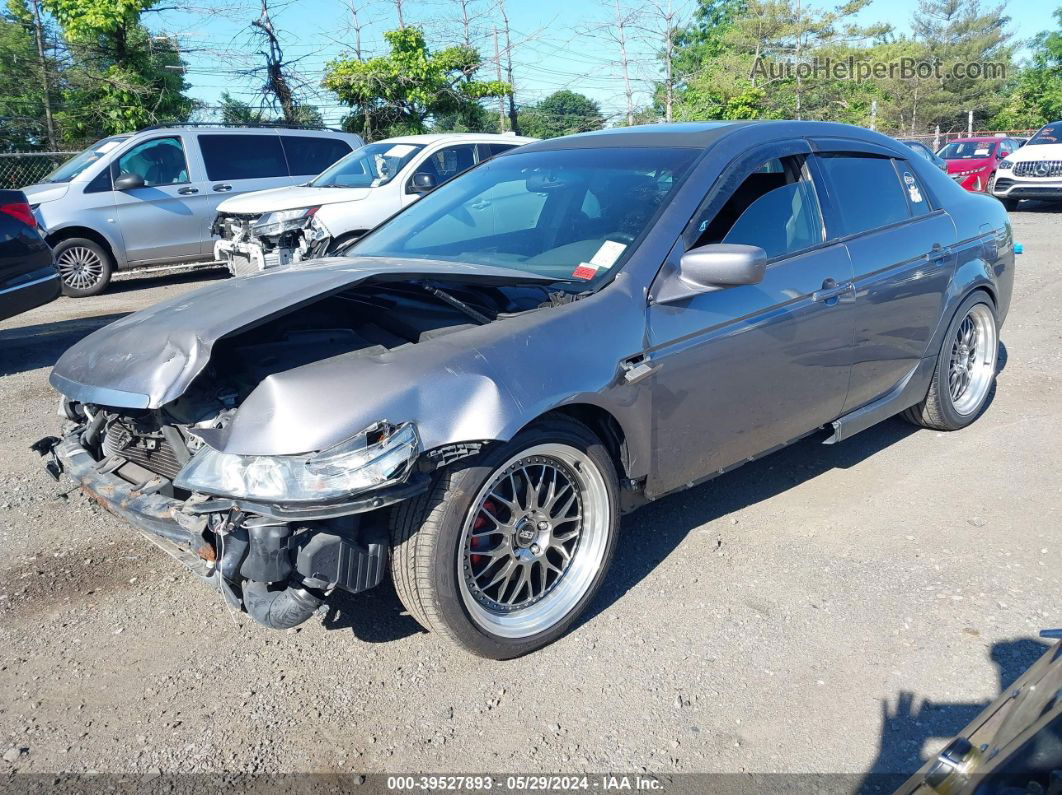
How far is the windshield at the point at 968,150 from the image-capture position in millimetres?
21453

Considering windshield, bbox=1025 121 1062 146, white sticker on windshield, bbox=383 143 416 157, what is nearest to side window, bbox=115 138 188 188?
white sticker on windshield, bbox=383 143 416 157

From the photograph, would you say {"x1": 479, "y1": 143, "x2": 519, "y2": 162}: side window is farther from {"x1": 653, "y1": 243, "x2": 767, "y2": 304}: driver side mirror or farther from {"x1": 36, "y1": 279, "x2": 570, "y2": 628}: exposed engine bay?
{"x1": 653, "y1": 243, "x2": 767, "y2": 304}: driver side mirror

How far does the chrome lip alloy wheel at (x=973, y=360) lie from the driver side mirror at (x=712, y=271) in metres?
2.49

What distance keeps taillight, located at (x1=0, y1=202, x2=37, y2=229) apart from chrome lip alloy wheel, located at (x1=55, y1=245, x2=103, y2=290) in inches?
137

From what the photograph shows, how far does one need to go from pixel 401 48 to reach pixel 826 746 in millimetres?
21759

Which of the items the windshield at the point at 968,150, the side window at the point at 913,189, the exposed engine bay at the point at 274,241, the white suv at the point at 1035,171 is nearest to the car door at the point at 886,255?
the side window at the point at 913,189

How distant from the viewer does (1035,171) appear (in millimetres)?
18344

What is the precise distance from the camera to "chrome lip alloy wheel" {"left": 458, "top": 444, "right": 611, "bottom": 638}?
9.81ft

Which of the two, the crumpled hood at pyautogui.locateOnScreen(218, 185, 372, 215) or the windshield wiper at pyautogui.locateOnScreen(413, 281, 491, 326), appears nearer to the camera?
the windshield wiper at pyautogui.locateOnScreen(413, 281, 491, 326)

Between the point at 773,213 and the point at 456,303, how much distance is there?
159 cm

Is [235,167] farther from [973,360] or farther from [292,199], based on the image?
[973,360]

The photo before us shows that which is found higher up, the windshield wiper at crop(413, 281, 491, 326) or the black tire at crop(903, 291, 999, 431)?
the windshield wiper at crop(413, 281, 491, 326)

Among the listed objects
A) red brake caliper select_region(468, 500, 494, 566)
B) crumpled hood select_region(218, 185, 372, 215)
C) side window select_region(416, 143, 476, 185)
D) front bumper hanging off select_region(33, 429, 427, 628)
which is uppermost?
side window select_region(416, 143, 476, 185)

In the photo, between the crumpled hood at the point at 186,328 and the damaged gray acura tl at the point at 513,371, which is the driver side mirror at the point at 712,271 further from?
the crumpled hood at the point at 186,328
